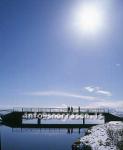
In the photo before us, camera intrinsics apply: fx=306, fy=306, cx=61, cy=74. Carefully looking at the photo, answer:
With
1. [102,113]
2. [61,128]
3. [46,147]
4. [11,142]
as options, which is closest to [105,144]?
[46,147]

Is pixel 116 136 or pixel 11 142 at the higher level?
pixel 116 136

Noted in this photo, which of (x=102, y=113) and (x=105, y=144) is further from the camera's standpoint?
(x=102, y=113)

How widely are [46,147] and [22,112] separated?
34.7 m

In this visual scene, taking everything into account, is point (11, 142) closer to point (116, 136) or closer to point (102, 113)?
point (116, 136)

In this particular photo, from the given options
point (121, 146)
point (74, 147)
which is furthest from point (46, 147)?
point (121, 146)

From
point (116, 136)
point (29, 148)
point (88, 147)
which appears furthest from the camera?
point (29, 148)

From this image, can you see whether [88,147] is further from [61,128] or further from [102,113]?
[102,113]

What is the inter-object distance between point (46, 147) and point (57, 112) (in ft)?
113

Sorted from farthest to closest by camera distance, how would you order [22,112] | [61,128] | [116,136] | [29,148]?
[22,112] < [61,128] < [29,148] < [116,136]

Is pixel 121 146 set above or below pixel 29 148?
above

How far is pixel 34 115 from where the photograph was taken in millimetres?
78000

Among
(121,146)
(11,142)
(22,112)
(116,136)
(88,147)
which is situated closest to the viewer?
(121,146)

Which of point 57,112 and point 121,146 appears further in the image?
point 57,112

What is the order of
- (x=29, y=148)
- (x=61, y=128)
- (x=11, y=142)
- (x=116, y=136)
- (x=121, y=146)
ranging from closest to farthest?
1. (x=121, y=146)
2. (x=116, y=136)
3. (x=29, y=148)
4. (x=11, y=142)
5. (x=61, y=128)
